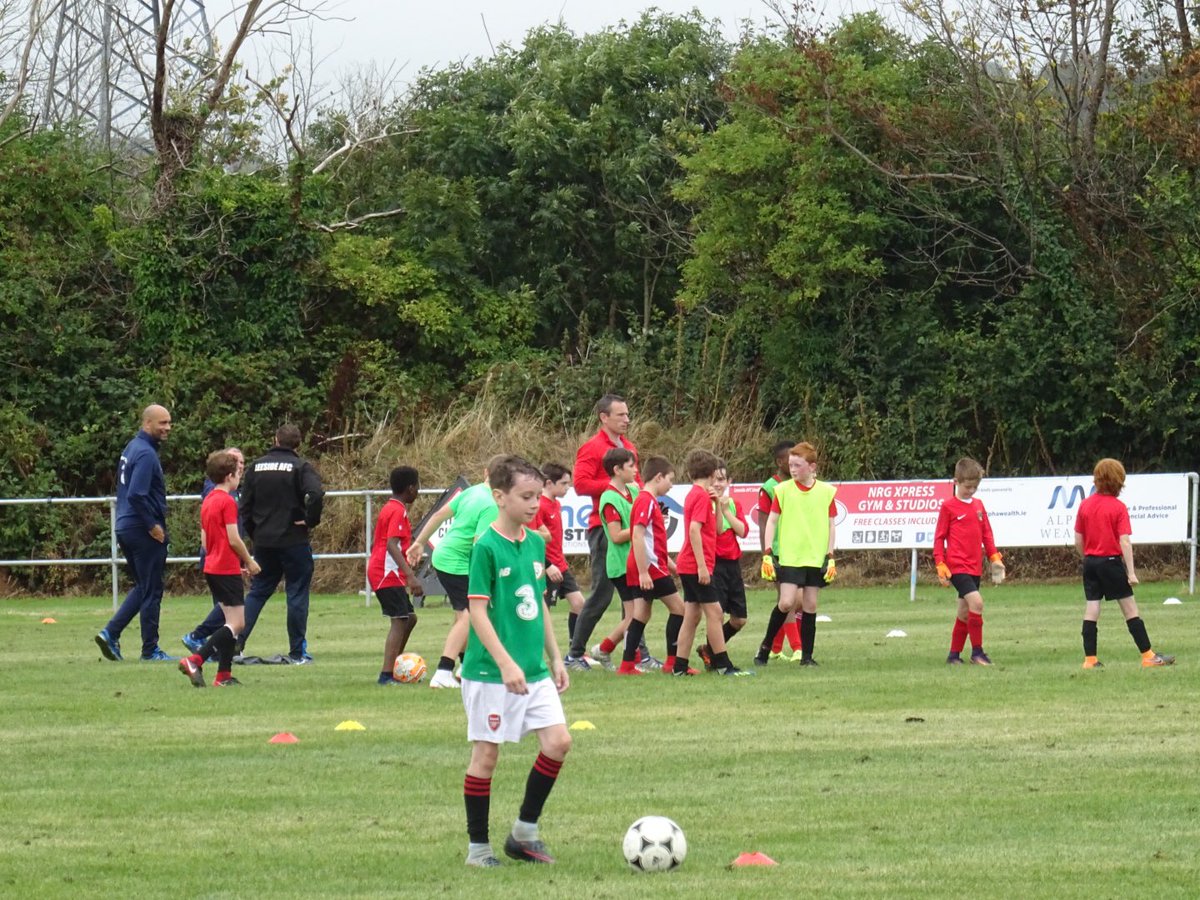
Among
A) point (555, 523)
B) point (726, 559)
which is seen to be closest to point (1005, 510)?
point (555, 523)

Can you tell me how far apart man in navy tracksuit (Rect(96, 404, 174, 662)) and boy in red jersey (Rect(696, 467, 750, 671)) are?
5077mm

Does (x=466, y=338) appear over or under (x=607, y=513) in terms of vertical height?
over

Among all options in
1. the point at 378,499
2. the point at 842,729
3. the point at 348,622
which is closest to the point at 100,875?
the point at 842,729

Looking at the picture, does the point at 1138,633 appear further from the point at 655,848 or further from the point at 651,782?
the point at 655,848

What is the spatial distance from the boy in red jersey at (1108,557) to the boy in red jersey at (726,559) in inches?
107

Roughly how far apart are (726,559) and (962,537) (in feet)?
6.43

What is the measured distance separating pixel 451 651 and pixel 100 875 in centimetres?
659

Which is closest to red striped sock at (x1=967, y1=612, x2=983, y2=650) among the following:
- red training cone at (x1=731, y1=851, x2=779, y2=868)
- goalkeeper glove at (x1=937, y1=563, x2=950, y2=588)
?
goalkeeper glove at (x1=937, y1=563, x2=950, y2=588)

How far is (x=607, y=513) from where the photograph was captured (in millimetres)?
14547

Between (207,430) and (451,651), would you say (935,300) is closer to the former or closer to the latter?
(207,430)

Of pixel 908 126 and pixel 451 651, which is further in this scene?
pixel 908 126

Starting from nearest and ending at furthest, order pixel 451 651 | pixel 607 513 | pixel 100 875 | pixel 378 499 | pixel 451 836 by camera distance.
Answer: pixel 100 875 < pixel 451 836 < pixel 451 651 < pixel 607 513 < pixel 378 499

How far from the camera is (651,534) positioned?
14219 millimetres

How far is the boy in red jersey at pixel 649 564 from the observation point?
1396cm
